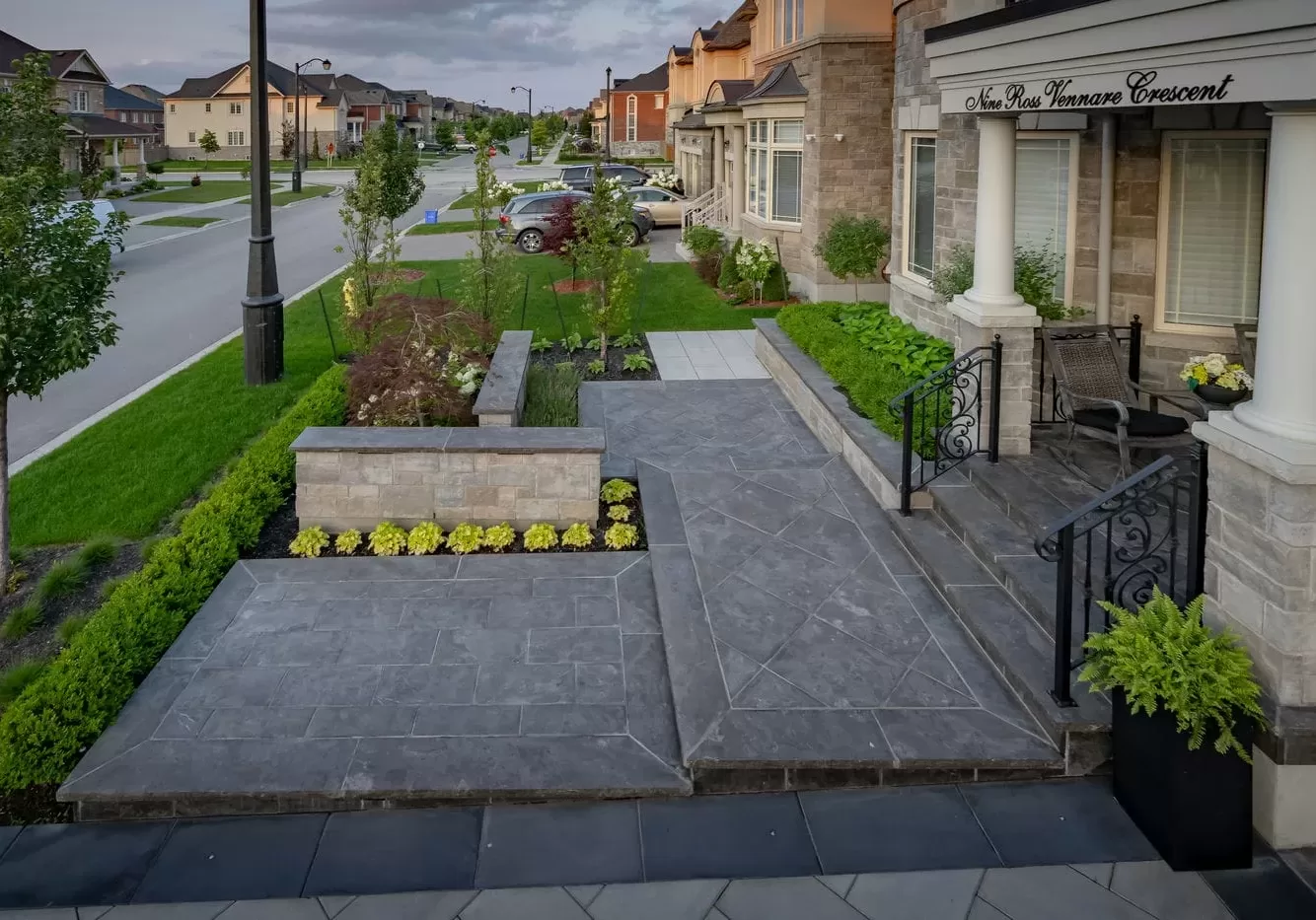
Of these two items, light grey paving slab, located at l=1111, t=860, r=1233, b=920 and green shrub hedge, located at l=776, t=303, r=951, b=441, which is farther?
green shrub hedge, located at l=776, t=303, r=951, b=441

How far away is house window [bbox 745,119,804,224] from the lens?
2148 centimetres

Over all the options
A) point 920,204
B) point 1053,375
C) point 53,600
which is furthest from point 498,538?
point 920,204

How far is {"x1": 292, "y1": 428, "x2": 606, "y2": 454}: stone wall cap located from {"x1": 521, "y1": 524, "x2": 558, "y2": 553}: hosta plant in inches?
23.8

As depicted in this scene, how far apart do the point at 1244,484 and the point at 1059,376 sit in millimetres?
3992

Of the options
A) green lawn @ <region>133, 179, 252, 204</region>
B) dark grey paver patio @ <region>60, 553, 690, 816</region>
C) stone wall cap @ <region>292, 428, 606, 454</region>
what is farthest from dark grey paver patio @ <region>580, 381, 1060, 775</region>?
green lawn @ <region>133, 179, 252, 204</region>

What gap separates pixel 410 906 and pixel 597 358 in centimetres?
1196

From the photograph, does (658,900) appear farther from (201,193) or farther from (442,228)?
(201,193)

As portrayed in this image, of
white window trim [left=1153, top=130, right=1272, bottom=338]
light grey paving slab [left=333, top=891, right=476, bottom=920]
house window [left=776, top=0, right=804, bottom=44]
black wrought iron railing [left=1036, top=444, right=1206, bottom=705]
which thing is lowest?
light grey paving slab [left=333, top=891, right=476, bottom=920]

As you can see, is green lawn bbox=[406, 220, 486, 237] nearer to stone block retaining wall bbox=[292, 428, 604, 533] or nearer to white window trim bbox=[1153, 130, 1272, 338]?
stone block retaining wall bbox=[292, 428, 604, 533]

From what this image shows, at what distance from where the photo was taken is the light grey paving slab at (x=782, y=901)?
4762mm

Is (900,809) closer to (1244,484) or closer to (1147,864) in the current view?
(1147,864)

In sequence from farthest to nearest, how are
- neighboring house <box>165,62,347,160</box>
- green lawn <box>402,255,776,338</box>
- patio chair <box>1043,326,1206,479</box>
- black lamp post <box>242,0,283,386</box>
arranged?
neighboring house <box>165,62,347,160</box> < green lawn <box>402,255,776,338</box> < black lamp post <box>242,0,283,386</box> < patio chair <box>1043,326,1206,479</box>

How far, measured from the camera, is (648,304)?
837 inches

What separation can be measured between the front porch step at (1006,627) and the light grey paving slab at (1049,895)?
2.88 ft
